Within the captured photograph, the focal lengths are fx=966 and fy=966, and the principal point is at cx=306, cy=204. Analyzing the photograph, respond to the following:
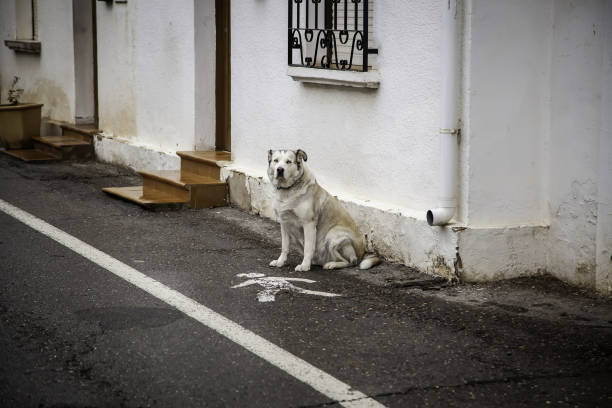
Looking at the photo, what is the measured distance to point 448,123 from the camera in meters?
7.60

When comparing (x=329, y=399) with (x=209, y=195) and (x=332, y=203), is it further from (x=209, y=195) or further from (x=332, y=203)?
(x=209, y=195)

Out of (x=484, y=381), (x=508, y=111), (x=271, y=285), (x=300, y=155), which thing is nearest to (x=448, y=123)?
(x=508, y=111)

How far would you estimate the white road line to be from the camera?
5199 mm

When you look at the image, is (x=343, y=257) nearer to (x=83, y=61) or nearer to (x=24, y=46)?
(x=83, y=61)

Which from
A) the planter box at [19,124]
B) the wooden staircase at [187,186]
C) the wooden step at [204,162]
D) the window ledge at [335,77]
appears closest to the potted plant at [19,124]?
the planter box at [19,124]

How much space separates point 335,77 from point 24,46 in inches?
406

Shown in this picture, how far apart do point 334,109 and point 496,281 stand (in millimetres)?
2624

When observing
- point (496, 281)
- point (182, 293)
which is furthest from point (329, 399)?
point (496, 281)

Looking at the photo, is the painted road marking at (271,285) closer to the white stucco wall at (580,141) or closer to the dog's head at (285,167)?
the dog's head at (285,167)

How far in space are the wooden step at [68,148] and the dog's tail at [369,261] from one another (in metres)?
7.85

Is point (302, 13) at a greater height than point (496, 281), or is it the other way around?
point (302, 13)

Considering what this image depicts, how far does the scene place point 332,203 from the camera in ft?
27.8

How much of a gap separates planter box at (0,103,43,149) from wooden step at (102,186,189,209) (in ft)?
14.3

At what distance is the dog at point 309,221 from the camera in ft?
27.0
